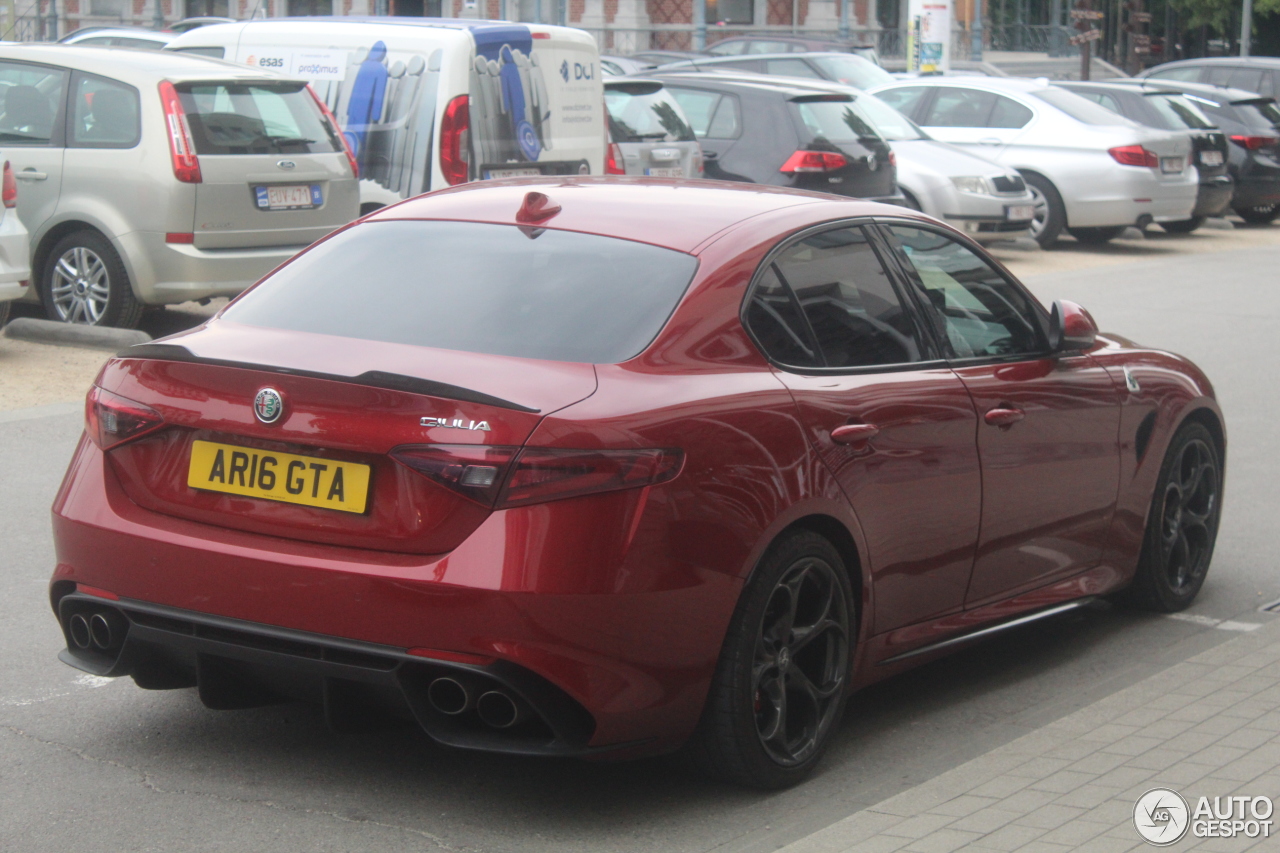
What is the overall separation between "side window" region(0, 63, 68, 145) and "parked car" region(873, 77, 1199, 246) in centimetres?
1167

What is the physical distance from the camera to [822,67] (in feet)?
83.4

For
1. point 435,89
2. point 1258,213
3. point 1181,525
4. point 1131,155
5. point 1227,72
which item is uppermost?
point 1227,72

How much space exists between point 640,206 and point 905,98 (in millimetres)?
17409

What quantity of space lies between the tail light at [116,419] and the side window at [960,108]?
17.7 meters

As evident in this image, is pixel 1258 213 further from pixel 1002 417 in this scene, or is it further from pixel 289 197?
pixel 1002 417

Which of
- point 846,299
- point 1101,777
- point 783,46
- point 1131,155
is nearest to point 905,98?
point 1131,155

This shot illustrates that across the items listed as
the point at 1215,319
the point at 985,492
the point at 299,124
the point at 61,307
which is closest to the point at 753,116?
the point at 1215,319

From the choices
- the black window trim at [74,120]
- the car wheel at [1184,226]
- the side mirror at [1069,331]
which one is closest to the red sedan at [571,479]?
the side mirror at [1069,331]

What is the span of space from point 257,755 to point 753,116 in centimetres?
1260

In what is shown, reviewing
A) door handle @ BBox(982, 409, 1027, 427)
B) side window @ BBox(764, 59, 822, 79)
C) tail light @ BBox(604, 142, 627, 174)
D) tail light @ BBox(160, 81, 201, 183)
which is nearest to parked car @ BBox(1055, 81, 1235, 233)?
side window @ BBox(764, 59, 822, 79)

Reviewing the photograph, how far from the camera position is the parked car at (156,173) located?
34.7 feet

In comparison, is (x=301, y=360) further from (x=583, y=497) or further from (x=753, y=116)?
(x=753, y=116)

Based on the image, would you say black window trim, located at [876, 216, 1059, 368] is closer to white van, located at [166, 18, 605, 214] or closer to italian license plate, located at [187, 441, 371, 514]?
italian license plate, located at [187, 441, 371, 514]

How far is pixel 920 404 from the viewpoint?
4.62 metres
